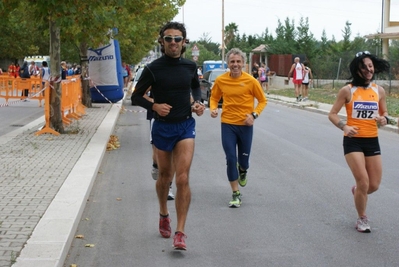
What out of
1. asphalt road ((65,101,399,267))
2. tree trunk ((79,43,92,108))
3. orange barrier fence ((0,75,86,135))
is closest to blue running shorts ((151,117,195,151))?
asphalt road ((65,101,399,267))

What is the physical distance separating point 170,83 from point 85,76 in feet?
68.6

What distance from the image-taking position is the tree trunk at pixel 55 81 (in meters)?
16.3

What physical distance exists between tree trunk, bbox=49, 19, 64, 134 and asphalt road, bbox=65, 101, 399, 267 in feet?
8.49

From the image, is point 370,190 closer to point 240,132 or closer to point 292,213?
point 292,213

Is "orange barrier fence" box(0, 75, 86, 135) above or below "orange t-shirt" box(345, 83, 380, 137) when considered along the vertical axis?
below

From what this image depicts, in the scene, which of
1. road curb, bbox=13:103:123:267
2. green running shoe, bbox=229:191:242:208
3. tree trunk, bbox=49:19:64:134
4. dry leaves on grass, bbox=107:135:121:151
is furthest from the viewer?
tree trunk, bbox=49:19:64:134

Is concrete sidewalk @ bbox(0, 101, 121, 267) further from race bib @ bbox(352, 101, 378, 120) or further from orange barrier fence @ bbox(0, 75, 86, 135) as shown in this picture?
race bib @ bbox(352, 101, 378, 120)

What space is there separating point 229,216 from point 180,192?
1715 millimetres

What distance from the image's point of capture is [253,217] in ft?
27.1

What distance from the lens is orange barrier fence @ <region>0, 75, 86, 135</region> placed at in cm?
1628

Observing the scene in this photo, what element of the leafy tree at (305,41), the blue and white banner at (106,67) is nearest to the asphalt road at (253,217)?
the blue and white banner at (106,67)

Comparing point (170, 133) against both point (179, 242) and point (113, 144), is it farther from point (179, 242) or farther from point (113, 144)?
point (113, 144)

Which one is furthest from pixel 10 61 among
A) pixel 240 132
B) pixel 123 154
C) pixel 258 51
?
pixel 240 132

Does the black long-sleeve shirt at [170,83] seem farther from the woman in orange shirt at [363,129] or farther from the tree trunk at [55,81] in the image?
the tree trunk at [55,81]
